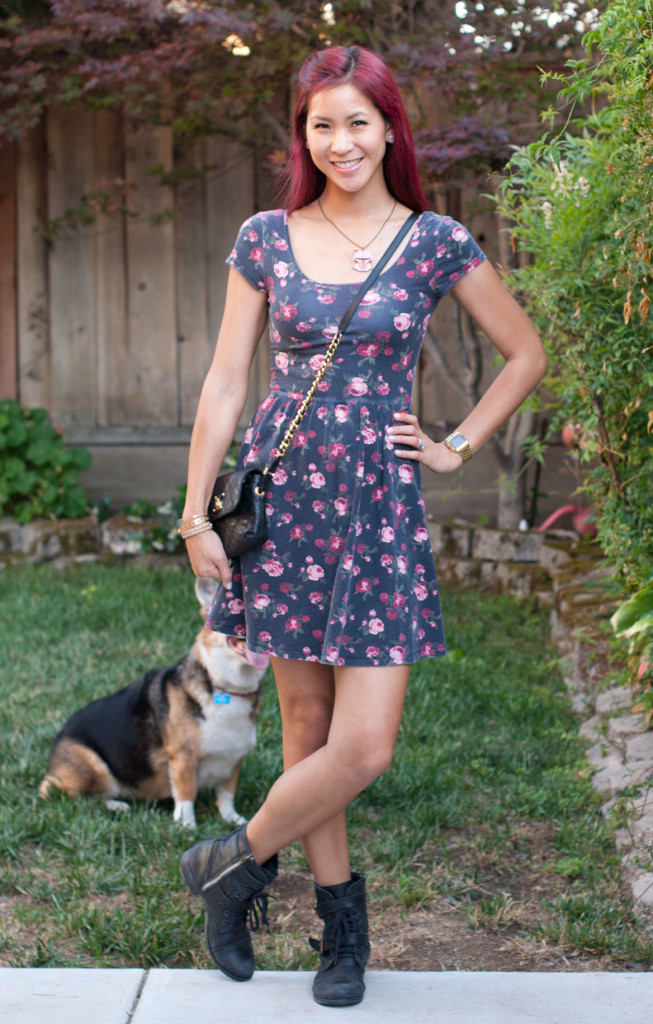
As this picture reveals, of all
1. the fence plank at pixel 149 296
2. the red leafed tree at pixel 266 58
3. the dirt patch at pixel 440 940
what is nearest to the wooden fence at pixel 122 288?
the fence plank at pixel 149 296

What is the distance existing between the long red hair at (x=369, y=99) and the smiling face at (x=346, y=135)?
22 mm

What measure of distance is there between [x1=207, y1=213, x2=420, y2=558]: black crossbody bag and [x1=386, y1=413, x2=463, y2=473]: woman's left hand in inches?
7.4

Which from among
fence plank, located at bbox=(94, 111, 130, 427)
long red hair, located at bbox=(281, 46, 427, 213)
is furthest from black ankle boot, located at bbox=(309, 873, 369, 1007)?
fence plank, located at bbox=(94, 111, 130, 427)

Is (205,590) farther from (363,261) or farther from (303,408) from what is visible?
(363,261)

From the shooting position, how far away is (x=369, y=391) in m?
2.12

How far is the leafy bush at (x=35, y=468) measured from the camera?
6.60 m

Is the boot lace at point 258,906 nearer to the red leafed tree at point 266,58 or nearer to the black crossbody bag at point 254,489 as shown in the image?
the black crossbody bag at point 254,489

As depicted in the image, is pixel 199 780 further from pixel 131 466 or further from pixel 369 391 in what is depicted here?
pixel 131 466

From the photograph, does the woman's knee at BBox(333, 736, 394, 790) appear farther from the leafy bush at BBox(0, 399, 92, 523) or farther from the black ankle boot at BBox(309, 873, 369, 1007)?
the leafy bush at BBox(0, 399, 92, 523)

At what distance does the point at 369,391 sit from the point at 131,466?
5.21 meters

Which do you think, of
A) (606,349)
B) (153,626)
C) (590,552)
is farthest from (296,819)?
(590,552)

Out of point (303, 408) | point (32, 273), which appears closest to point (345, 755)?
point (303, 408)

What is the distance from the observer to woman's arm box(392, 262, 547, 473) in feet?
7.30

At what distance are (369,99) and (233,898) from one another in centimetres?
176
